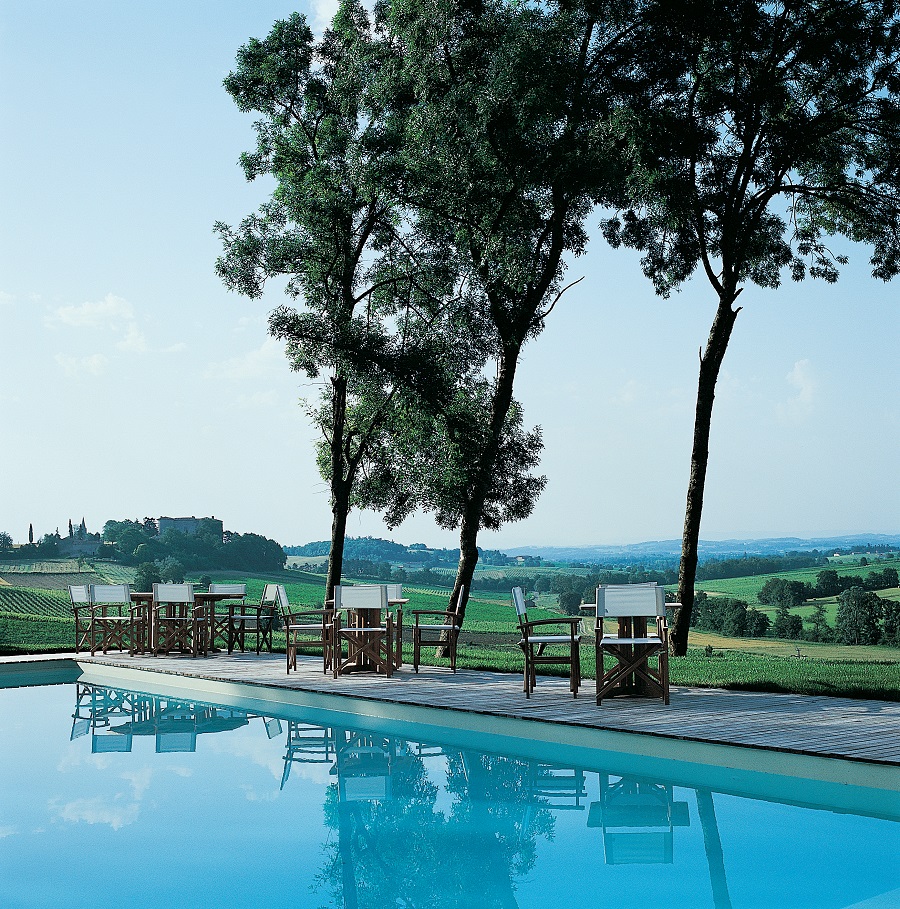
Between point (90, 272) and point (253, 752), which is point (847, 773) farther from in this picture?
point (90, 272)

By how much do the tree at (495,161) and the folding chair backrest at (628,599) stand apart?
543cm

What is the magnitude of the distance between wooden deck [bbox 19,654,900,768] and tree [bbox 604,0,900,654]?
14.3 feet

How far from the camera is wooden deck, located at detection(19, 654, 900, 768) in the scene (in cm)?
582

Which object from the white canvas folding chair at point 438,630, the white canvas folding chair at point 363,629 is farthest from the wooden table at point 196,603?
the white canvas folding chair at point 438,630

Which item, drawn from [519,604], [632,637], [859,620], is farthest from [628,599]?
[859,620]

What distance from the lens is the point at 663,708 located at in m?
7.32

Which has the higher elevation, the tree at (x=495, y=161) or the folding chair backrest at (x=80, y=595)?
the tree at (x=495, y=161)

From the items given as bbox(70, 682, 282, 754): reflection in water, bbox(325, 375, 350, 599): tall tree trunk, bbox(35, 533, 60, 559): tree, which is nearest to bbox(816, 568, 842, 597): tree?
bbox(325, 375, 350, 599): tall tree trunk

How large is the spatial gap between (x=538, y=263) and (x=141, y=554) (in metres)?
24.5

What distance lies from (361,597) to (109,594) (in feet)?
18.1

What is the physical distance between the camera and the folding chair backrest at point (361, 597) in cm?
984

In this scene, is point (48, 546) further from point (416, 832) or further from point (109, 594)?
point (416, 832)

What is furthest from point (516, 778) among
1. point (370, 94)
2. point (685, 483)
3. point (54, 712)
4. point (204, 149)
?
point (204, 149)

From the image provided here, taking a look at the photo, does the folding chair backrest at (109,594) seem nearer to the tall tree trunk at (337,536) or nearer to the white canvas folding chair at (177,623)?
the white canvas folding chair at (177,623)
